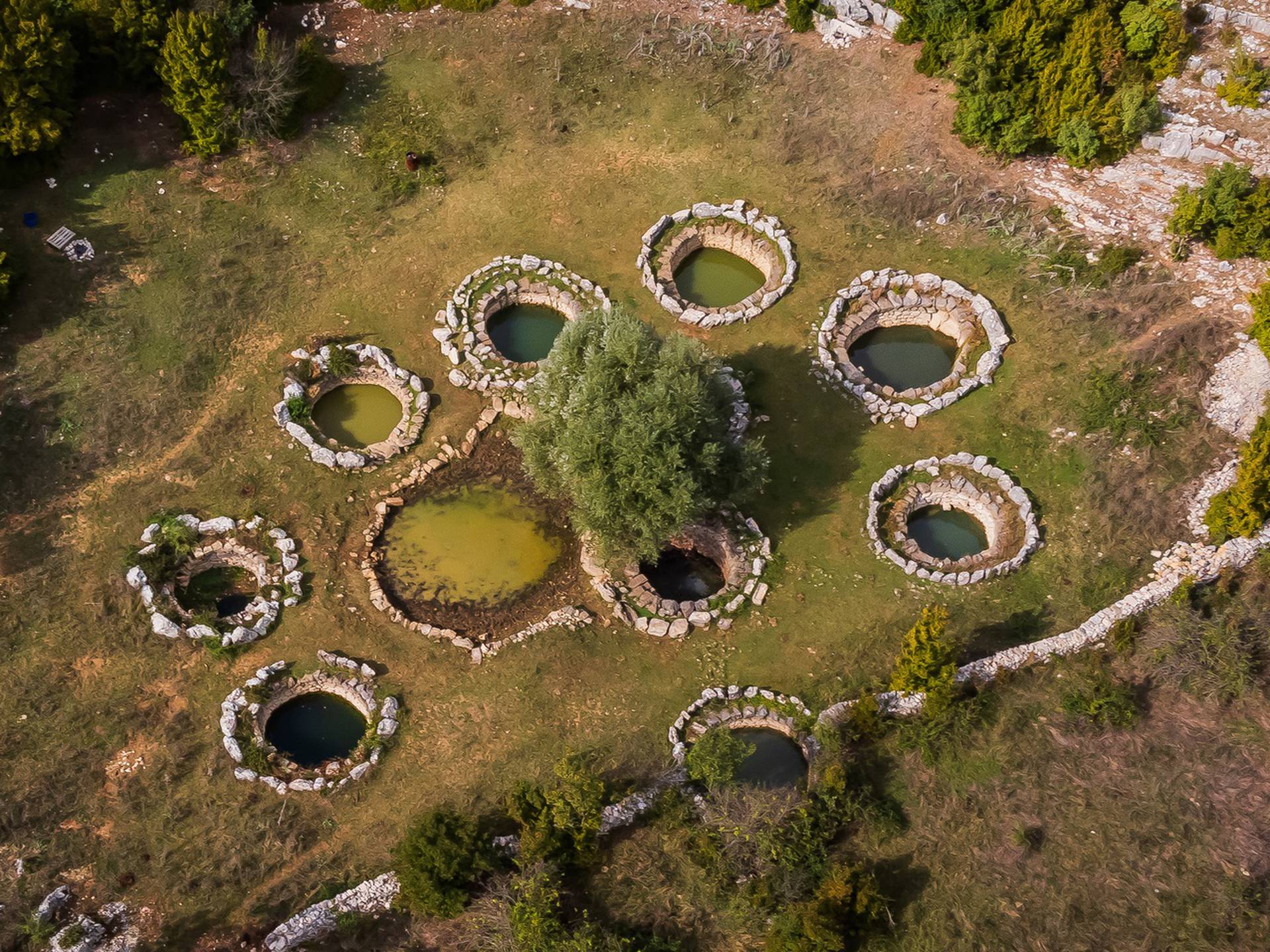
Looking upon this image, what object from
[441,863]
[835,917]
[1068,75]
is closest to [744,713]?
[835,917]

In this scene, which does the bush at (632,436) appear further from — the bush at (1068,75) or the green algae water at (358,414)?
the bush at (1068,75)

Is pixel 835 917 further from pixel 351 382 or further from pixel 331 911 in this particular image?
pixel 351 382

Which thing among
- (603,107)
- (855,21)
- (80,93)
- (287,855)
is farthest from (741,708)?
(80,93)

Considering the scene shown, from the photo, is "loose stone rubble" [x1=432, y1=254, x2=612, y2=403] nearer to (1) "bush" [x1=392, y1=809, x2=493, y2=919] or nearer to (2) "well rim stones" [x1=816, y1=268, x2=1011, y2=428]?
(2) "well rim stones" [x1=816, y1=268, x2=1011, y2=428]

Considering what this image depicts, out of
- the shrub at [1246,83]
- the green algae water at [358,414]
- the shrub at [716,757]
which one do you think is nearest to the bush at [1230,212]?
the shrub at [1246,83]

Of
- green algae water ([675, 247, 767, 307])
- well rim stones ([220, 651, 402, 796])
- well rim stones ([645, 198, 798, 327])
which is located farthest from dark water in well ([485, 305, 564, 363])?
well rim stones ([220, 651, 402, 796])

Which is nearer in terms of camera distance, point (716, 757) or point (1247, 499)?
point (716, 757)

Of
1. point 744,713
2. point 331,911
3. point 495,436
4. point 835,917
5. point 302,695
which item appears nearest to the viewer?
point 835,917
